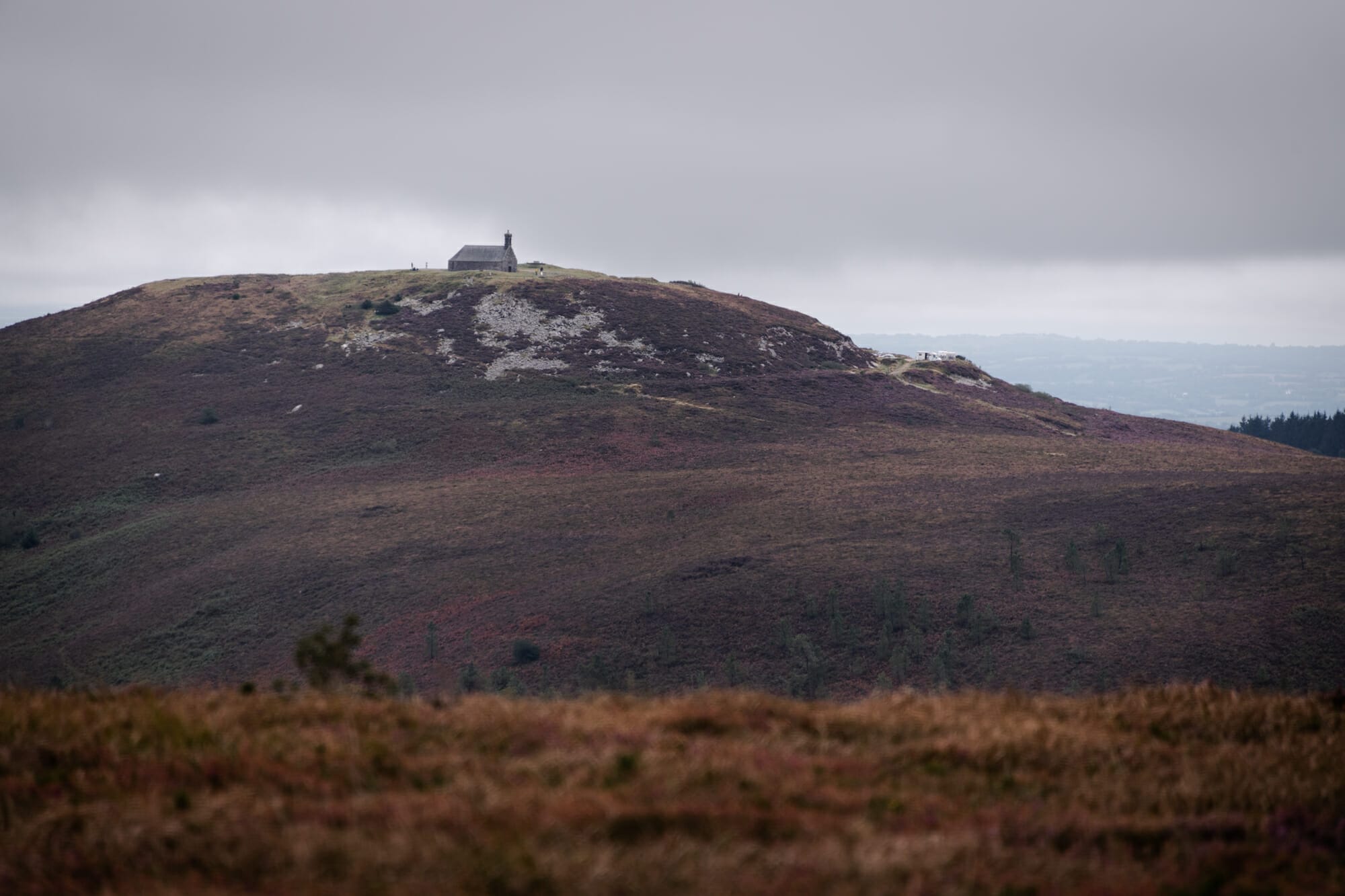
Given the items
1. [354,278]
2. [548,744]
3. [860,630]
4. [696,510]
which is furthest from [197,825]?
[354,278]

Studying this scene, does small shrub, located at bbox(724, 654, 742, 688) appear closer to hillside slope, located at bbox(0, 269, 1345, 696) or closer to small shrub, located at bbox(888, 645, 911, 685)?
hillside slope, located at bbox(0, 269, 1345, 696)

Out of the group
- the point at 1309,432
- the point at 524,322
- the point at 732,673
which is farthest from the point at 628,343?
the point at 1309,432

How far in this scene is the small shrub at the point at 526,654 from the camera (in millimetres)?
31766

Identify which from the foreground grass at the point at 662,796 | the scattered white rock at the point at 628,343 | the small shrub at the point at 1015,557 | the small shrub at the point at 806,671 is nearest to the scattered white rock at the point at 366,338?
the scattered white rock at the point at 628,343

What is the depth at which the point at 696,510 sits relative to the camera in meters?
49.0

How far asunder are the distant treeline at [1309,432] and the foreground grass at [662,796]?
124280mm

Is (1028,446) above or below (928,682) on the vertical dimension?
above

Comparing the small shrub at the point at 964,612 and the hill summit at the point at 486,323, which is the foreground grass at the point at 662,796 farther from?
the hill summit at the point at 486,323

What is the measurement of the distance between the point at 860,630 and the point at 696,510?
57.9 feet

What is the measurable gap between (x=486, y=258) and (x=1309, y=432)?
393 ft

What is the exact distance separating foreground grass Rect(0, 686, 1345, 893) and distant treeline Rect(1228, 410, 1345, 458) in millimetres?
124280

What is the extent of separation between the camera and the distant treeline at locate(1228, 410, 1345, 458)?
11962 cm

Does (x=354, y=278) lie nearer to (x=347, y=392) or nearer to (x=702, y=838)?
(x=347, y=392)

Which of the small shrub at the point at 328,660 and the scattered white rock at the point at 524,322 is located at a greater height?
the scattered white rock at the point at 524,322
